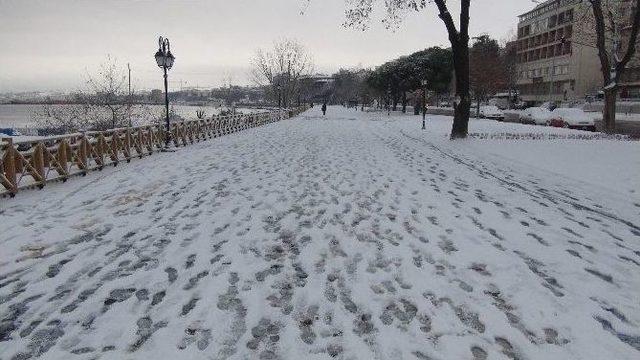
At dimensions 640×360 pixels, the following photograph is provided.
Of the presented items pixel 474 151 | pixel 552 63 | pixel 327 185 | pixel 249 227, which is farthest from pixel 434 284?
pixel 552 63

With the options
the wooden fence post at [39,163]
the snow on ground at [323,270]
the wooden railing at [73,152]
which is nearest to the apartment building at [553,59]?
the wooden railing at [73,152]

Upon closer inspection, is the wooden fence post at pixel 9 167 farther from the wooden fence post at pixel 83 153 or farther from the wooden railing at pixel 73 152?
the wooden fence post at pixel 83 153

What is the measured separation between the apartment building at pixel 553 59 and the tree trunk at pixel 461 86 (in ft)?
143

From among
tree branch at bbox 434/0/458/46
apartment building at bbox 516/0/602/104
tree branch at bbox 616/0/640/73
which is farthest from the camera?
apartment building at bbox 516/0/602/104

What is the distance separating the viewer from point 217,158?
13.2m

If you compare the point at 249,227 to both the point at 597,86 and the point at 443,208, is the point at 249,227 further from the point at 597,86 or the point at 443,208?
the point at 597,86

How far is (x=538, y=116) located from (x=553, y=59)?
4030 centimetres

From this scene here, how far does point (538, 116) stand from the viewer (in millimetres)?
30656

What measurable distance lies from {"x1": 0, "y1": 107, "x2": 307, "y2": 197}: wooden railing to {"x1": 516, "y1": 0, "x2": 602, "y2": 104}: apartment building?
174 ft

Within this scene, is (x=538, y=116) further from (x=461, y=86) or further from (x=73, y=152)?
(x=73, y=152)

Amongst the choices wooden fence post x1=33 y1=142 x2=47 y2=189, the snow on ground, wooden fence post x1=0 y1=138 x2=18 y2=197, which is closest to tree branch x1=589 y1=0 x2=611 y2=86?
the snow on ground

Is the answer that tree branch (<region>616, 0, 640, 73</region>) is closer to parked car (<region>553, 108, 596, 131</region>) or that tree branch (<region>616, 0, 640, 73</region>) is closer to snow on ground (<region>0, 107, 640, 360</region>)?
parked car (<region>553, 108, 596, 131</region>)

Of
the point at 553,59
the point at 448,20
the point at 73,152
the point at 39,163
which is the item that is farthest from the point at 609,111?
the point at 553,59

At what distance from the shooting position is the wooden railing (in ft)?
27.3
